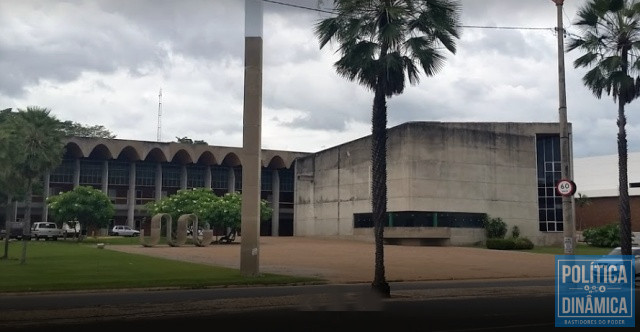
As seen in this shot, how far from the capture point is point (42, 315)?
13172 millimetres

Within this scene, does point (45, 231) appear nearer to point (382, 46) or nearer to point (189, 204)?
point (189, 204)

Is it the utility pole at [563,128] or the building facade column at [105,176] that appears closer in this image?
the utility pole at [563,128]

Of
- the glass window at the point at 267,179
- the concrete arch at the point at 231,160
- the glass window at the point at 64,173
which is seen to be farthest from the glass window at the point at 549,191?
the glass window at the point at 64,173

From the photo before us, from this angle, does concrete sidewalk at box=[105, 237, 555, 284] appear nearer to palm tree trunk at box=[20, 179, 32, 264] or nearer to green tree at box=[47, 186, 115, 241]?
palm tree trunk at box=[20, 179, 32, 264]

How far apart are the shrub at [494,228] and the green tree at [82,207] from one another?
32656 mm

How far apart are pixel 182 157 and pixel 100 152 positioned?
9256 millimetres

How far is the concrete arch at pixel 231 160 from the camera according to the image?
7688 centimetres

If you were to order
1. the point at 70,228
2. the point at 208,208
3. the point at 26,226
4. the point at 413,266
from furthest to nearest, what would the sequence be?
the point at 70,228 → the point at 208,208 → the point at 413,266 → the point at 26,226

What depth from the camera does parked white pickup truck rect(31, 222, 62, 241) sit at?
6088cm

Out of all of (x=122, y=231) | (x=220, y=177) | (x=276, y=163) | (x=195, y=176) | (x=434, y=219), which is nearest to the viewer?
Result: (x=434, y=219)

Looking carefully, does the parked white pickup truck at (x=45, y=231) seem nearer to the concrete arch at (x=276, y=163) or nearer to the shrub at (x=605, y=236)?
the concrete arch at (x=276, y=163)
